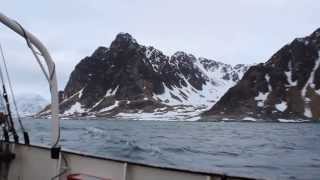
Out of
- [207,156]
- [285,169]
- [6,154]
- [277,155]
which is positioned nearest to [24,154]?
[6,154]


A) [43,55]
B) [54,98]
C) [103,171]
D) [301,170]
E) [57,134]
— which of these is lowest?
[301,170]

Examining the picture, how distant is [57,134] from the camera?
945cm

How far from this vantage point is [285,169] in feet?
108

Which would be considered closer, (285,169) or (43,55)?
(43,55)

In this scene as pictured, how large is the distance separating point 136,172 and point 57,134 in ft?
6.45

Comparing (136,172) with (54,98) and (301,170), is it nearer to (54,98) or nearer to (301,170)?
(54,98)

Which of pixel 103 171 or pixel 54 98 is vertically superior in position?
pixel 54 98

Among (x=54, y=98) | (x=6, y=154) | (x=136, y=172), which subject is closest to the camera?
(x=136, y=172)

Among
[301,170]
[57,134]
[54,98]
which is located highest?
[54,98]

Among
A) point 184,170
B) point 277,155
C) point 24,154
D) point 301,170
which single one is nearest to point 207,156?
point 277,155

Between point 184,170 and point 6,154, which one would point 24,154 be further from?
point 184,170

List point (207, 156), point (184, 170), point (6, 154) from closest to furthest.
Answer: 1. point (184, 170)
2. point (6, 154)
3. point (207, 156)

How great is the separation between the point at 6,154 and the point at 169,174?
486cm

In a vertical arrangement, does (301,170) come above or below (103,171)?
A: below
